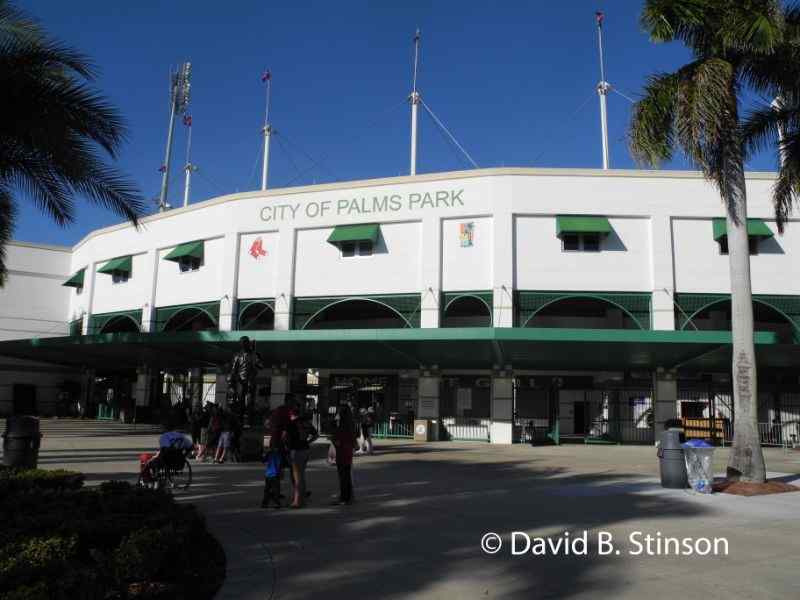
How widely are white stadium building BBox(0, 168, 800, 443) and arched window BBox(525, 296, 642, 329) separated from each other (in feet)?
0.30

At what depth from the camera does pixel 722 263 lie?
90.7ft

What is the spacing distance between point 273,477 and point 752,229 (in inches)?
917

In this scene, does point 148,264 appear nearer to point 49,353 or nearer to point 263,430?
point 49,353

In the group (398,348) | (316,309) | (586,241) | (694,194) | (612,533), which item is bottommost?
(612,533)

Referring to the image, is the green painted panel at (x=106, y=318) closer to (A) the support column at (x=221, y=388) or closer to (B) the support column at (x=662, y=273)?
(A) the support column at (x=221, y=388)

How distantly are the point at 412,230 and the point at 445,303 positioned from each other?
11.7ft

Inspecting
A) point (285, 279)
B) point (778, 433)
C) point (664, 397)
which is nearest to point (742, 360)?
point (664, 397)

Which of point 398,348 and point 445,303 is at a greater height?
point 445,303

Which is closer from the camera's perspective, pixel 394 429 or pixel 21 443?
pixel 21 443

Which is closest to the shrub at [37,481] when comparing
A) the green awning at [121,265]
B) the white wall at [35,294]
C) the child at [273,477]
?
the child at [273,477]

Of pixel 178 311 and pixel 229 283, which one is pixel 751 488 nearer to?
pixel 229 283

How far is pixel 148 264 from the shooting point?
3641cm

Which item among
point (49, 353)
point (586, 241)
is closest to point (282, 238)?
point (586, 241)

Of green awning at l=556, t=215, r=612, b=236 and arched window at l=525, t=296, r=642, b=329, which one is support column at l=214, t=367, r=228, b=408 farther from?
green awning at l=556, t=215, r=612, b=236
